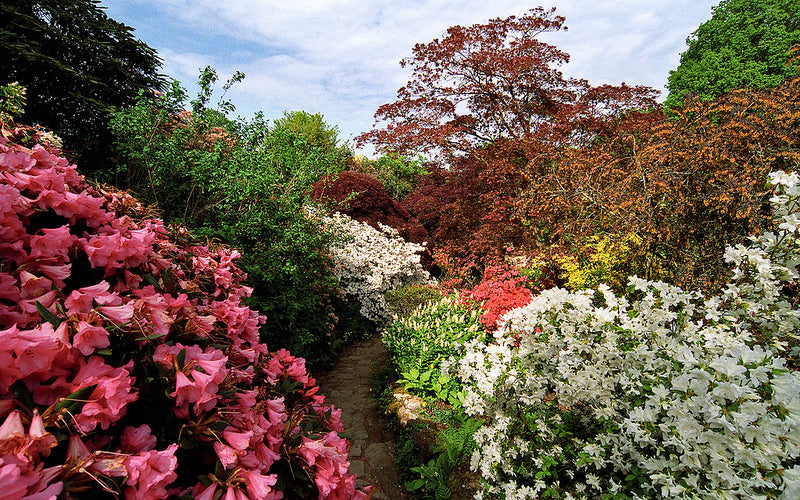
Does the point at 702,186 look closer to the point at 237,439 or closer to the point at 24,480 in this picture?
the point at 237,439

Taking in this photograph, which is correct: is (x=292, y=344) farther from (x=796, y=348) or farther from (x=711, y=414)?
(x=796, y=348)

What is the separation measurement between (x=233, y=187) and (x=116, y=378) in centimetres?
368

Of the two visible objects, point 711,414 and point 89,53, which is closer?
point 711,414

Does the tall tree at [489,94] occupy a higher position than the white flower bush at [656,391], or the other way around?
the tall tree at [489,94]

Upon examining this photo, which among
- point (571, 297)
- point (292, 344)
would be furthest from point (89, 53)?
point (571, 297)

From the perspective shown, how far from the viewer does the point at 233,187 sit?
4.12 m

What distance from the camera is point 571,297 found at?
233 centimetres

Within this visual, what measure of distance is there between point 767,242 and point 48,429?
326 cm

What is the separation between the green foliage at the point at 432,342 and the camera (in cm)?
460

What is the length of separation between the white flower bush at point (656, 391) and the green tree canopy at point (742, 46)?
716 inches

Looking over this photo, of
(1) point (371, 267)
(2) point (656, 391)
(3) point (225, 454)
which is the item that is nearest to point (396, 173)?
(1) point (371, 267)

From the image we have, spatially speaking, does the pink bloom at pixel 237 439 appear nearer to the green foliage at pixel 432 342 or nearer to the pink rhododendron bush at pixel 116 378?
the pink rhododendron bush at pixel 116 378

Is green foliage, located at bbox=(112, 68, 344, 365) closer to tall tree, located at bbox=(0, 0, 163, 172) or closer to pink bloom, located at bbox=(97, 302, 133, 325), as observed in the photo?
tall tree, located at bbox=(0, 0, 163, 172)

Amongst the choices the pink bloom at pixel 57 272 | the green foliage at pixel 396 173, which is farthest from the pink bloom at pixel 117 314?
the green foliage at pixel 396 173
